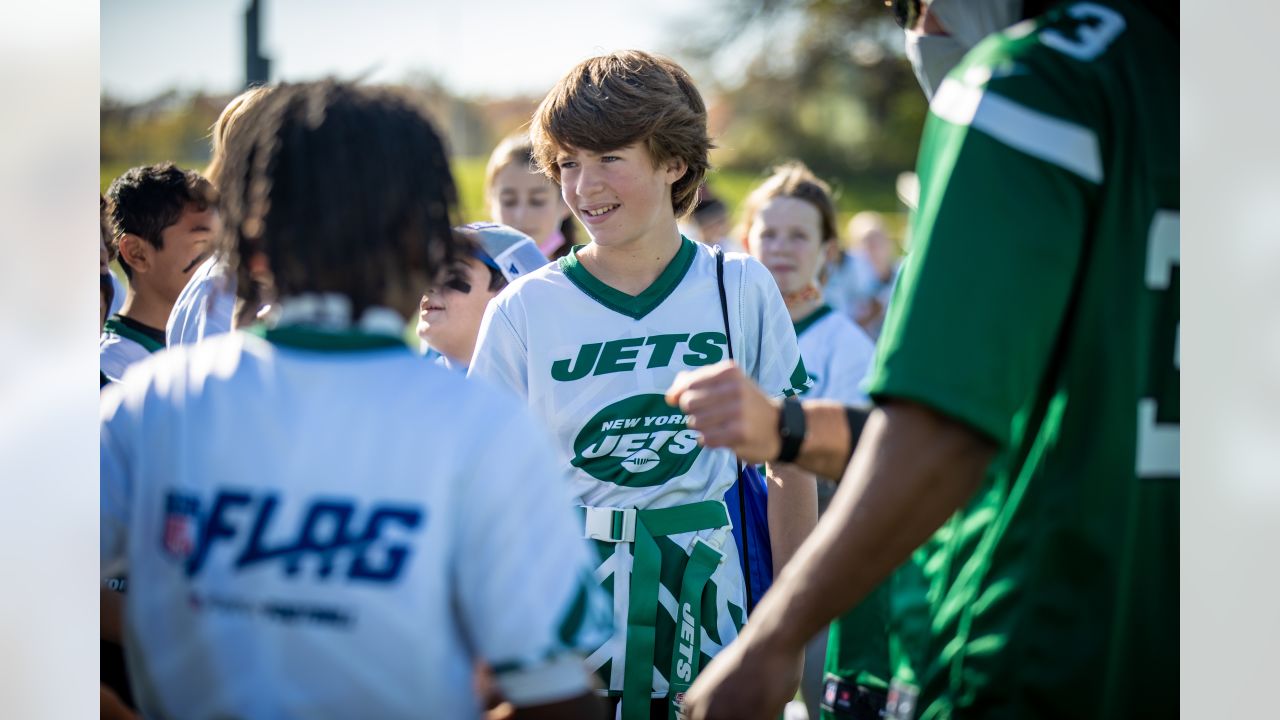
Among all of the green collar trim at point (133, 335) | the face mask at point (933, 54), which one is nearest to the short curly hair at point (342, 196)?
the face mask at point (933, 54)

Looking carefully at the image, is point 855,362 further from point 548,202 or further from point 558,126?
point 558,126

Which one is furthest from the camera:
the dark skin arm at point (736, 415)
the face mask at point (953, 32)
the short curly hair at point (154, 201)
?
the short curly hair at point (154, 201)

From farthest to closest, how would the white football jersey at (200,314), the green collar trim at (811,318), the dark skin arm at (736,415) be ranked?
the green collar trim at (811,318), the white football jersey at (200,314), the dark skin arm at (736,415)

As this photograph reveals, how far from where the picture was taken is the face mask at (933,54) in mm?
1948

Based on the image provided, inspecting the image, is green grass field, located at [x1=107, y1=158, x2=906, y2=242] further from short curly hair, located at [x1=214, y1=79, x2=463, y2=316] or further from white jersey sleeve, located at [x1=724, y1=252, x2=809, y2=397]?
short curly hair, located at [x1=214, y1=79, x2=463, y2=316]

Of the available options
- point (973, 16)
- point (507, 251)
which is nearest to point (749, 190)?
point (507, 251)

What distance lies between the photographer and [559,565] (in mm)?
1503

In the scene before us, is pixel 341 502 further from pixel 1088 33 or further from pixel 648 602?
pixel 648 602

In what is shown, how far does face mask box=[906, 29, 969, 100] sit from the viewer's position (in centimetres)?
195

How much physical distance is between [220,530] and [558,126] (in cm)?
168

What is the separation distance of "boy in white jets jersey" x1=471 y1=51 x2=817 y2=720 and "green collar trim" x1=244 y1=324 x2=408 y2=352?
48.5 inches

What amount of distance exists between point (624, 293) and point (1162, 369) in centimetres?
149

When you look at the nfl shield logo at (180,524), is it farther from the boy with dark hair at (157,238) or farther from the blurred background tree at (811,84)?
the blurred background tree at (811,84)
